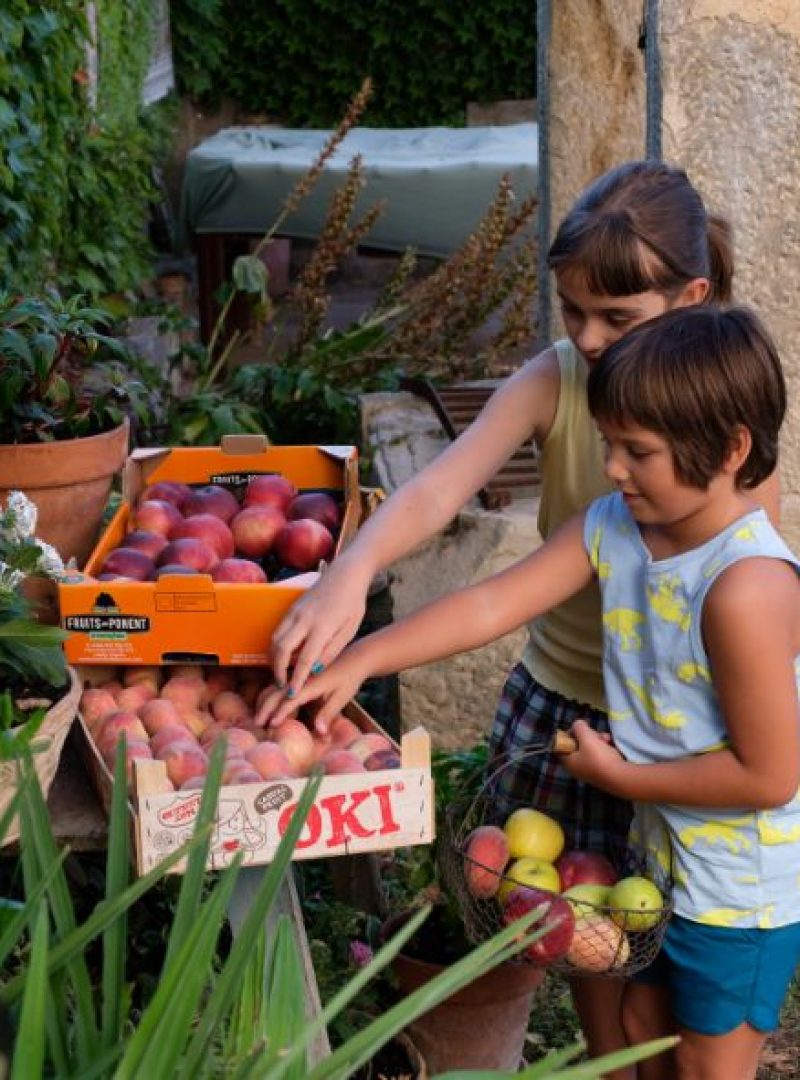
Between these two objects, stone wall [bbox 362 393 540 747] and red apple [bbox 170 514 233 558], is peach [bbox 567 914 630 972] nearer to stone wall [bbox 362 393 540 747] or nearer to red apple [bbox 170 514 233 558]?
red apple [bbox 170 514 233 558]

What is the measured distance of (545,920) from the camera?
1999 mm

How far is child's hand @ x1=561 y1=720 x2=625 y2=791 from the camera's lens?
203 cm

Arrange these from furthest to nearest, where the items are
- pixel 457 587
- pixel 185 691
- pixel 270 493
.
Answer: pixel 457 587 → pixel 270 493 → pixel 185 691

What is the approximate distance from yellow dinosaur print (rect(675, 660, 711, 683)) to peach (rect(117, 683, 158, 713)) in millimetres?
773

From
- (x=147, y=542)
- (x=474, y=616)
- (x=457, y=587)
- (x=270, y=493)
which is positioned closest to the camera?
(x=474, y=616)

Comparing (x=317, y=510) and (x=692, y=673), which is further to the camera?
(x=317, y=510)

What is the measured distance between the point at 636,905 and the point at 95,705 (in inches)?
31.6

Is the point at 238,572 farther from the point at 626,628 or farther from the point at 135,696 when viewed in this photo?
the point at 626,628

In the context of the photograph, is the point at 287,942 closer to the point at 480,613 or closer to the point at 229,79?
the point at 480,613

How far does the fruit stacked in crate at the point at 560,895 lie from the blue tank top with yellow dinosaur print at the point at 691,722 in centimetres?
7

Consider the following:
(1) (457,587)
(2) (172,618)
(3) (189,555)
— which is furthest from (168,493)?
(1) (457,587)

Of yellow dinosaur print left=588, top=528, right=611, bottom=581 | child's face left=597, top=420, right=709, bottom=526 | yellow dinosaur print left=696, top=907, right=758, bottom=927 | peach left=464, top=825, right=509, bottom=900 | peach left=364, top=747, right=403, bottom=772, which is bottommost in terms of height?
A: yellow dinosaur print left=696, top=907, right=758, bottom=927

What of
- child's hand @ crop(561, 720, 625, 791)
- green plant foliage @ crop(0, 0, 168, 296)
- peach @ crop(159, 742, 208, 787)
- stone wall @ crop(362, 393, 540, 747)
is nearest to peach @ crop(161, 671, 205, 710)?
peach @ crop(159, 742, 208, 787)

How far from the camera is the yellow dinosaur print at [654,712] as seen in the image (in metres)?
2.01
